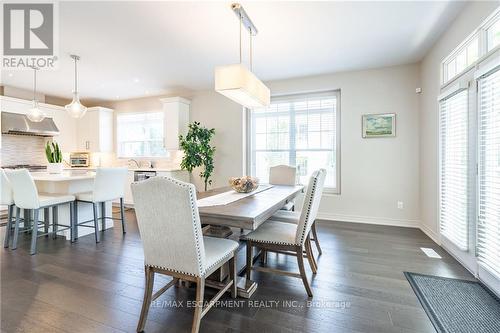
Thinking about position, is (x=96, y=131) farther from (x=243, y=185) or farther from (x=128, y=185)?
(x=243, y=185)

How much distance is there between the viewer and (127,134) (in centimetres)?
618

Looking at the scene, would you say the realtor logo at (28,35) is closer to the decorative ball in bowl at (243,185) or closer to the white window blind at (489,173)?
the decorative ball in bowl at (243,185)

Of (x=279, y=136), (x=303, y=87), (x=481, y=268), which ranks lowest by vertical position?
(x=481, y=268)

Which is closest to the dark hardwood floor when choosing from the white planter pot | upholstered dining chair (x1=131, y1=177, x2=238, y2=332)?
upholstered dining chair (x1=131, y1=177, x2=238, y2=332)

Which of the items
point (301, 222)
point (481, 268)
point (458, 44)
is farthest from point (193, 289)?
point (458, 44)

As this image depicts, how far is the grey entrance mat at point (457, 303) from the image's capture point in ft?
5.33

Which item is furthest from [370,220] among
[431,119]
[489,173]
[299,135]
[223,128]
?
[223,128]

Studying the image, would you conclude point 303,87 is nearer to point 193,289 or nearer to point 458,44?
point 458,44

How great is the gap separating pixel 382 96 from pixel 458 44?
1.44 meters

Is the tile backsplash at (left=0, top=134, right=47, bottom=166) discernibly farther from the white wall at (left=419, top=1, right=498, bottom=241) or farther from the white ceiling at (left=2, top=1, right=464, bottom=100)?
the white wall at (left=419, top=1, right=498, bottom=241)

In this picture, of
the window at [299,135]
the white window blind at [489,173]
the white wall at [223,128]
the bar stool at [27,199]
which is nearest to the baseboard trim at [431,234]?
the white window blind at [489,173]

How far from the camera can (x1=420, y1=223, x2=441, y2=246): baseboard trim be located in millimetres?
3122

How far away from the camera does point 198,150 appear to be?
4793mm

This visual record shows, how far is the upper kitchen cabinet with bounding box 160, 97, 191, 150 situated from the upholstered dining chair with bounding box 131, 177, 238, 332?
13.0 ft
